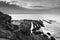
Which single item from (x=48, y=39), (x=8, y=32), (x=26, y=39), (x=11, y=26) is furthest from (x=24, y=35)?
(x=48, y=39)

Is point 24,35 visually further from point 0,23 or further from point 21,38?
point 0,23

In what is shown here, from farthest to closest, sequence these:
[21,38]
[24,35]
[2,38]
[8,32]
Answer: [24,35], [21,38], [8,32], [2,38]

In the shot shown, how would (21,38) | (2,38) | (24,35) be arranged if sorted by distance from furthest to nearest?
1. (24,35)
2. (21,38)
3. (2,38)

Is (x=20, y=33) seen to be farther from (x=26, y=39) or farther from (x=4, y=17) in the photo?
(x=4, y=17)

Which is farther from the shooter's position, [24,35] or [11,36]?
[24,35]

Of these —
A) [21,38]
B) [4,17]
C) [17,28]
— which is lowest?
[21,38]

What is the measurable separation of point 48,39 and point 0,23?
38.3 m

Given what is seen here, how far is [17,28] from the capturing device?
53812mm

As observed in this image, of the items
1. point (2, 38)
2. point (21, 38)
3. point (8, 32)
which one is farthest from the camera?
point (21, 38)

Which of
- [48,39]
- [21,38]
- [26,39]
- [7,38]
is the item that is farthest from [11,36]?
[48,39]

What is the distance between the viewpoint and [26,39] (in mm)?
54906

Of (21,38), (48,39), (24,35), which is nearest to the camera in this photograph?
(21,38)

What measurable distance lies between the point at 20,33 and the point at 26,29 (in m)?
5.30

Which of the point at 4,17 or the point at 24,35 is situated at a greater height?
the point at 4,17
